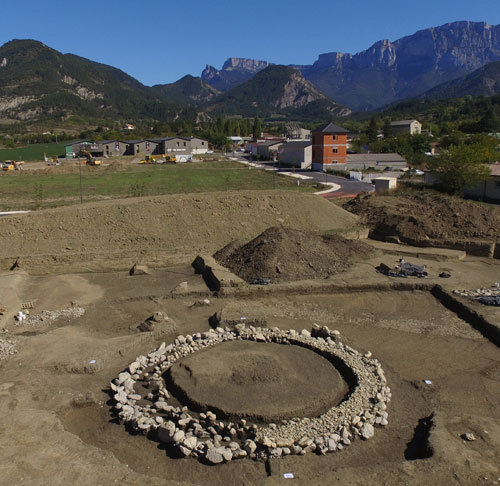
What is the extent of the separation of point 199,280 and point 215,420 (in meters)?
10.1

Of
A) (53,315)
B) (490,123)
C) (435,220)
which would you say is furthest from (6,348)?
(490,123)

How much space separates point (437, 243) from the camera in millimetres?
24203

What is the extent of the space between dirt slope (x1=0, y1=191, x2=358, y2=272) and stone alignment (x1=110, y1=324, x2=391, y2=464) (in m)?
9.94

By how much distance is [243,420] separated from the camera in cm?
939

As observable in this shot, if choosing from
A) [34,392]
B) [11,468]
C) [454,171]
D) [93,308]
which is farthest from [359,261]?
[454,171]

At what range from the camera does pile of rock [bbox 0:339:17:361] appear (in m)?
12.7

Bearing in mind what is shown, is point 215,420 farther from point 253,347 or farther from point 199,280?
point 199,280

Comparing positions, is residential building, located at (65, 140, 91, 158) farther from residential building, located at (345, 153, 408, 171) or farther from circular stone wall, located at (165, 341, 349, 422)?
circular stone wall, located at (165, 341, 349, 422)

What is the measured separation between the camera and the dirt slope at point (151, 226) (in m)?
21.4

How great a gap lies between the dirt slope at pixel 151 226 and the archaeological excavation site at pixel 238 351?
0.10 metres

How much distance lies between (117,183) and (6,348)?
36136 millimetres

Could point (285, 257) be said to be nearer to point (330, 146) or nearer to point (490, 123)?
point (330, 146)

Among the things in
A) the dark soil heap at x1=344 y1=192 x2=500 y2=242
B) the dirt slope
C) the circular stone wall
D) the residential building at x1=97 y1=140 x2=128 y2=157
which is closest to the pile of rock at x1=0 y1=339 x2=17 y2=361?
the circular stone wall

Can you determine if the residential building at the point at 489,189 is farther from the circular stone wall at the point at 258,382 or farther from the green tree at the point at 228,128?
the green tree at the point at 228,128
